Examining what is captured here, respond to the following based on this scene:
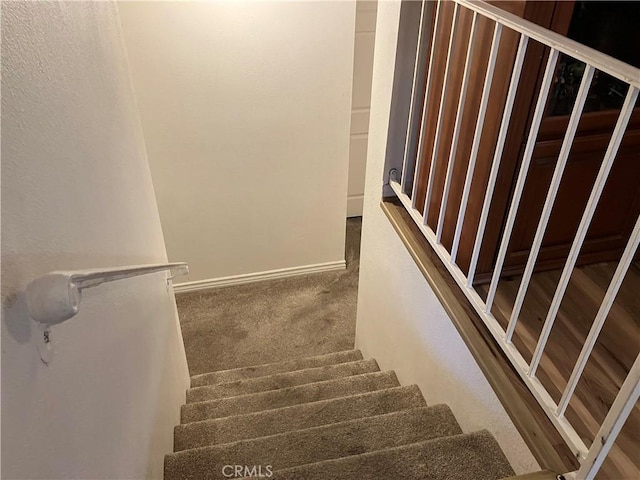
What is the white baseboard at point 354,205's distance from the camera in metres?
4.32

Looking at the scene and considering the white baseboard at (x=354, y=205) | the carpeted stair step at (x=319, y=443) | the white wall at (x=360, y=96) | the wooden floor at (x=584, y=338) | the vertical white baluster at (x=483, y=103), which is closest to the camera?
the vertical white baluster at (x=483, y=103)

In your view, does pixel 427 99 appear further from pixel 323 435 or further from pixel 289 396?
pixel 289 396

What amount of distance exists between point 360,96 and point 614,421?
121 inches

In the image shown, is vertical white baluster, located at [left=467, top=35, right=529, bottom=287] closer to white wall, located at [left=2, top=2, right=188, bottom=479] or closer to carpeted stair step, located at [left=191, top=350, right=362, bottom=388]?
white wall, located at [left=2, top=2, right=188, bottom=479]

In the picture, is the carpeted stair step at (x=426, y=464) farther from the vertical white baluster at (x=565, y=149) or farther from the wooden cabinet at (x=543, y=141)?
the wooden cabinet at (x=543, y=141)

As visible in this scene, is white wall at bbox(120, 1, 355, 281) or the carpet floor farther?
the carpet floor

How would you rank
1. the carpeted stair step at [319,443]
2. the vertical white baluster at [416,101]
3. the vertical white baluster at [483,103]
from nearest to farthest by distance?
the vertical white baluster at [483,103] → the carpeted stair step at [319,443] → the vertical white baluster at [416,101]

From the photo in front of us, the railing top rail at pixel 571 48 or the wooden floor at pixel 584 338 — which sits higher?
the railing top rail at pixel 571 48

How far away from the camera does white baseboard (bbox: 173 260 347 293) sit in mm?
3711

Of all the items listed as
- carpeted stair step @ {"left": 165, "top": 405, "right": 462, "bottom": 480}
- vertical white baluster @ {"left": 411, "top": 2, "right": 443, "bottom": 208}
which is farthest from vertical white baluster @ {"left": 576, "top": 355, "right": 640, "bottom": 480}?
vertical white baluster @ {"left": 411, "top": 2, "right": 443, "bottom": 208}

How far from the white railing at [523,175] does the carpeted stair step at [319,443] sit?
504 millimetres

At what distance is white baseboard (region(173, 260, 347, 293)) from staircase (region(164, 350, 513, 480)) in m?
1.17

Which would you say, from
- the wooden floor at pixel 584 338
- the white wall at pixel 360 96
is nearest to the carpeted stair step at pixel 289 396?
the wooden floor at pixel 584 338

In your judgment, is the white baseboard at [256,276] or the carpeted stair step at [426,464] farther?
the white baseboard at [256,276]
